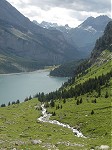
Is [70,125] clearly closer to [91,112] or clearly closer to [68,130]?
[91,112]

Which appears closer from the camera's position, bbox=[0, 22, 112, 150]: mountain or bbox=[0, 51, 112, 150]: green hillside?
bbox=[0, 51, 112, 150]: green hillside

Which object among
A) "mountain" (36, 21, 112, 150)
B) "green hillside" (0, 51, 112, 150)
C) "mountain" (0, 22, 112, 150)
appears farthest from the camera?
"mountain" (36, 21, 112, 150)

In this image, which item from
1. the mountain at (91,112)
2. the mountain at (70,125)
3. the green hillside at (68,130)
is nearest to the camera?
the green hillside at (68,130)

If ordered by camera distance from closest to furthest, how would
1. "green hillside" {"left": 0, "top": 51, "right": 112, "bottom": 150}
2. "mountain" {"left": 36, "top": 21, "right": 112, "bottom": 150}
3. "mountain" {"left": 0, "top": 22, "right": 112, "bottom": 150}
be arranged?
"green hillside" {"left": 0, "top": 51, "right": 112, "bottom": 150}, "mountain" {"left": 0, "top": 22, "right": 112, "bottom": 150}, "mountain" {"left": 36, "top": 21, "right": 112, "bottom": 150}

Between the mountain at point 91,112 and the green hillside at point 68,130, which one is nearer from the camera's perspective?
the green hillside at point 68,130

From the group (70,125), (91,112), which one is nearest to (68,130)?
(70,125)

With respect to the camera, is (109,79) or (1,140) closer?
(1,140)

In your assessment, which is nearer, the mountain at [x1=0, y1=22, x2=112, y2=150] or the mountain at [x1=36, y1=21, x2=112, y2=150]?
the mountain at [x1=0, y1=22, x2=112, y2=150]

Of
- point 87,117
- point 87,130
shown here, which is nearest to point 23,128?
point 87,130

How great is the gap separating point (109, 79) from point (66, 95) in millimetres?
20470

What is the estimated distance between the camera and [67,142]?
2324 inches

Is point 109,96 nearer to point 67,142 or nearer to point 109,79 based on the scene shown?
point 109,79

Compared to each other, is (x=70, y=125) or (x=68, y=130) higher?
(x=68, y=130)

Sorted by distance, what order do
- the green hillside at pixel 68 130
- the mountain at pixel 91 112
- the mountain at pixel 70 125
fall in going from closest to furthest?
the green hillside at pixel 68 130, the mountain at pixel 70 125, the mountain at pixel 91 112
